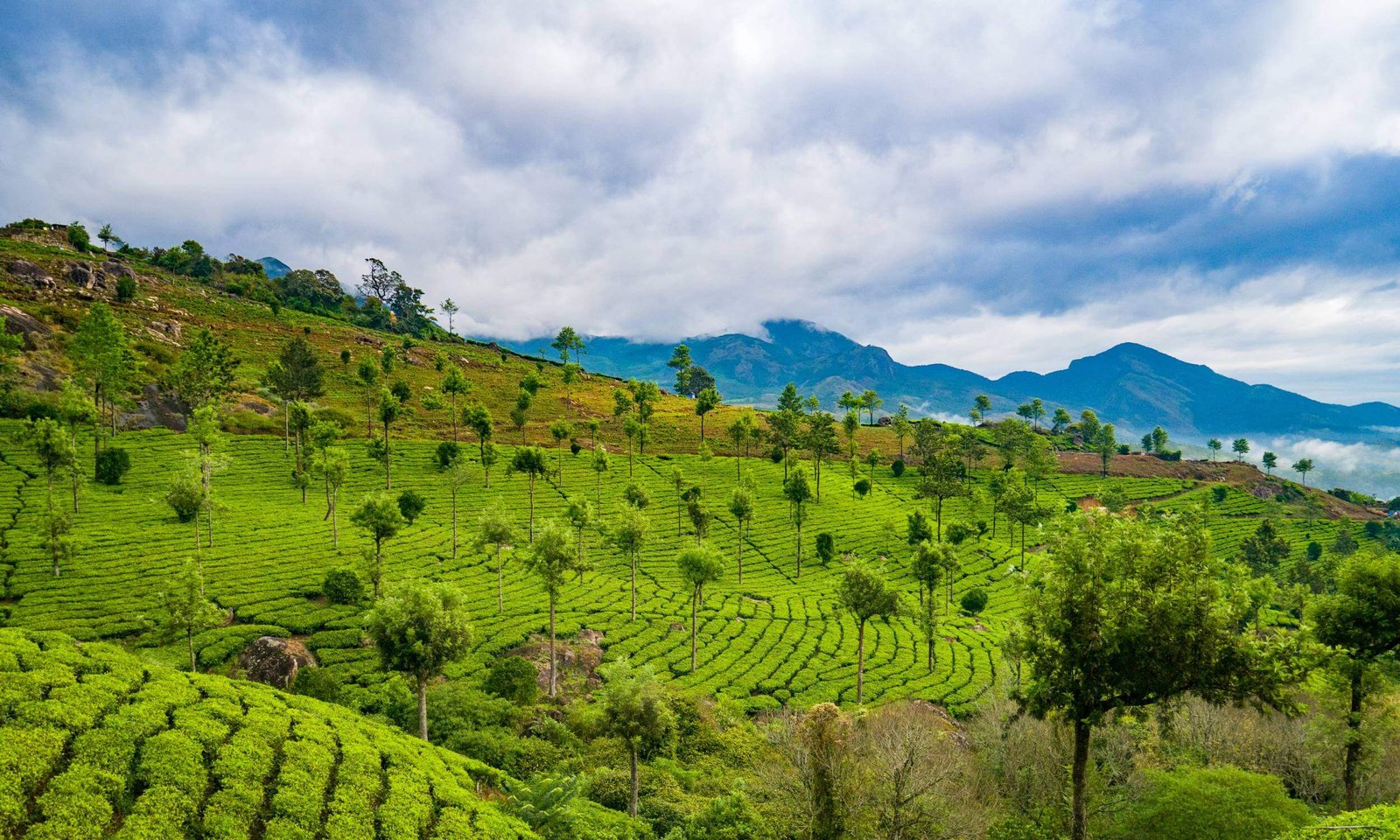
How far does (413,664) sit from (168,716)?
9.31 metres

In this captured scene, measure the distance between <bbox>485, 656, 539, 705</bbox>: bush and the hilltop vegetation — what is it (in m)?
0.16

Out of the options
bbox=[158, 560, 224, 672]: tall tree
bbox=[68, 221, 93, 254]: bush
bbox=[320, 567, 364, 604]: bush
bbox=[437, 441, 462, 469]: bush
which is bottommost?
bbox=[320, 567, 364, 604]: bush

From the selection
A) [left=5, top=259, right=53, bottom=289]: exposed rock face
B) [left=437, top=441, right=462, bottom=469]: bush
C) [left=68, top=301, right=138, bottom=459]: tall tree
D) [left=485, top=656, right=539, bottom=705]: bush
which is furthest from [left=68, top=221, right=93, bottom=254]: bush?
[left=485, top=656, right=539, bottom=705]: bush

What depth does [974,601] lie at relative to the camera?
60.4 meters

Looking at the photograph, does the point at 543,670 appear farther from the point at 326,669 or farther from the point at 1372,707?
the point at 1372,707

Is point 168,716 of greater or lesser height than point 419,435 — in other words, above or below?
below

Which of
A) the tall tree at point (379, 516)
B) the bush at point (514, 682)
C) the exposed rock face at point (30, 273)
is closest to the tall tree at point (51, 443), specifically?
the tall tree at point (379, 516)

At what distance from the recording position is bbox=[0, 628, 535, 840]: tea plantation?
47.5ft

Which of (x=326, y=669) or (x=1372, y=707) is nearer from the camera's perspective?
(x=1372, y=707)

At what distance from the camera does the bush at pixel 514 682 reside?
109 feet

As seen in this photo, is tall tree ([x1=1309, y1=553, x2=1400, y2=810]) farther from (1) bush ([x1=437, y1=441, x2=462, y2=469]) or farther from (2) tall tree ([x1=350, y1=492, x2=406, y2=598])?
(1) bush ([x1=437, y1=441, x2=462, y2=469])

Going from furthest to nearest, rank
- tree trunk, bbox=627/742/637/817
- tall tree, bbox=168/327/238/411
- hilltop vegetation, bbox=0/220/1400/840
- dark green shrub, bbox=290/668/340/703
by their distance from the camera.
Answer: tall tree, bbox=168/327/238/411, dark green shrub, bbox=290/668/340/703, tree trunk, bbox=627/742/637/817, hilltop vegetation, bbox=0/220/1400/840

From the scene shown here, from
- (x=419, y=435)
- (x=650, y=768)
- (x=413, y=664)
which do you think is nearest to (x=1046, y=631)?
(x=650, y=768)

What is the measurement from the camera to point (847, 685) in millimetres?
41969
